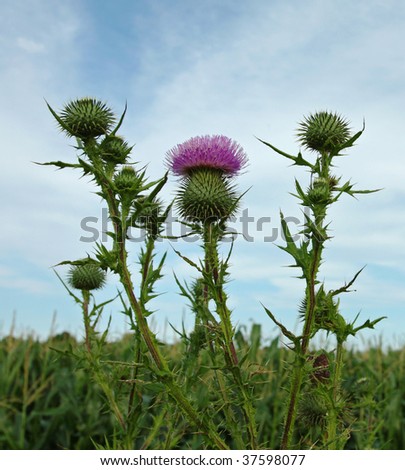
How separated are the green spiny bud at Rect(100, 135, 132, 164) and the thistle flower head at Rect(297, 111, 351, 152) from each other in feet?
5.06

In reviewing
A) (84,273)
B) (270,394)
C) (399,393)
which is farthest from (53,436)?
(399,393)

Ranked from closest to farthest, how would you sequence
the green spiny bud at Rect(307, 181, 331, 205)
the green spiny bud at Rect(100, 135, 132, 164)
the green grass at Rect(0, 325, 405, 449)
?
the green spiny bud at Rect(307, 181, 331, 205)
the green spiny bud at Rect(100, 135, 132, 164)
the green grass at Rect(0, 325, 405, 449)

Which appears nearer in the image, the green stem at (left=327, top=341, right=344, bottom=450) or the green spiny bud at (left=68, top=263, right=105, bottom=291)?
the green stem at (left=327, top=341, right=344, bottom=450)

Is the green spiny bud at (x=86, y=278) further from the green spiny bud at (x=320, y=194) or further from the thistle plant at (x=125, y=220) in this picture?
the green spiny bud at (x=320, y=194)

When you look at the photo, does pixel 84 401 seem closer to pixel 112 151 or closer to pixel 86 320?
pixel 86 320

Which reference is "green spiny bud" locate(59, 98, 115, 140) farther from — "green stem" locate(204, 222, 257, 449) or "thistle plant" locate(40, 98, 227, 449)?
"green stem" locate(204, 222, 257, 449)

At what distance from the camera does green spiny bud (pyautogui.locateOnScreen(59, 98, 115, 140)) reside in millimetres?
4559

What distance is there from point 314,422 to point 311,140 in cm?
253

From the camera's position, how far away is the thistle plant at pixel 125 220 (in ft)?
11.1

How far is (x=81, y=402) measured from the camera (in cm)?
1138

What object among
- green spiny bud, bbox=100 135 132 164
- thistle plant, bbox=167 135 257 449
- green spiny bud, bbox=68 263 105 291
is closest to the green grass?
green spiny bud, bbox=68 263 105 291

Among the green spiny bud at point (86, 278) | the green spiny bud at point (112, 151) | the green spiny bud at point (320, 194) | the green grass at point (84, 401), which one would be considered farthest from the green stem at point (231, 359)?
the green grass at point (84, 401)

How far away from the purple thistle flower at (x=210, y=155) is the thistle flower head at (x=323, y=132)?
563 mm
